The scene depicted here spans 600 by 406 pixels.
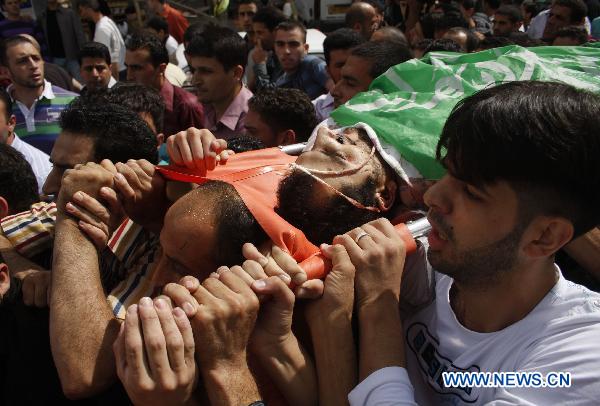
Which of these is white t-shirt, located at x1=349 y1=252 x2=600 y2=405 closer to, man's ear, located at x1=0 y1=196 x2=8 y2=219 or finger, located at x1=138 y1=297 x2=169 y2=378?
finger, located at x1=138 y1=297 x2=169 y2=378

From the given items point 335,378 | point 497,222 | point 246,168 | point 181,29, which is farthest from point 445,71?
point 181,29

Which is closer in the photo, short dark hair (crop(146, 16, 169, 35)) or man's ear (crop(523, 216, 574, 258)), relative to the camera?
man's ear (crop(523, 216, 574, 258))

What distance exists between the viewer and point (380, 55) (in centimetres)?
424

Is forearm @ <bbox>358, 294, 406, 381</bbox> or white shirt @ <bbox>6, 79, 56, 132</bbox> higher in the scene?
forearm @ <bbox>358, 294, 406, 381</bbox>

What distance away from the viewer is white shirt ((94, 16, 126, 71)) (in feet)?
28.0

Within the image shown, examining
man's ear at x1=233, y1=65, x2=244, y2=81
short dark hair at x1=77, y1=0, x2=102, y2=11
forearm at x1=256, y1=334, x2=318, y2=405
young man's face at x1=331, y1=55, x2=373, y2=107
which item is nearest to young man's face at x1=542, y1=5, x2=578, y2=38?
young man's face at x1=331, y1=55, x2=373, y2=107

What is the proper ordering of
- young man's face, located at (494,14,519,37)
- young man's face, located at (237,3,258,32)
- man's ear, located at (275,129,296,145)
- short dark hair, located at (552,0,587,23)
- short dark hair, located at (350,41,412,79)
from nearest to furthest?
man's ear, located at (275,129,296,145)
short dark hair, located at (350,41,412,79)
short dark hair, located at (552,0,587,23)
young man's face, located at (494,14,519,37)
young man's face, located at (237,3,258,32)

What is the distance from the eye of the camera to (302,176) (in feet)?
7.07

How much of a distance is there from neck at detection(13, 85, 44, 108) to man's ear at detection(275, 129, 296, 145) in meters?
2.77

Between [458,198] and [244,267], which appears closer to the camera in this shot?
[458,198]

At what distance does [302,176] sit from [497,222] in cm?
84

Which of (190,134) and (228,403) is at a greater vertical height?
(190,134)

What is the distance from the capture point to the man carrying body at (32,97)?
5383 millimetres

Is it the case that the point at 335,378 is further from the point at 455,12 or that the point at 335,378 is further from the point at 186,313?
the point at 455,12
